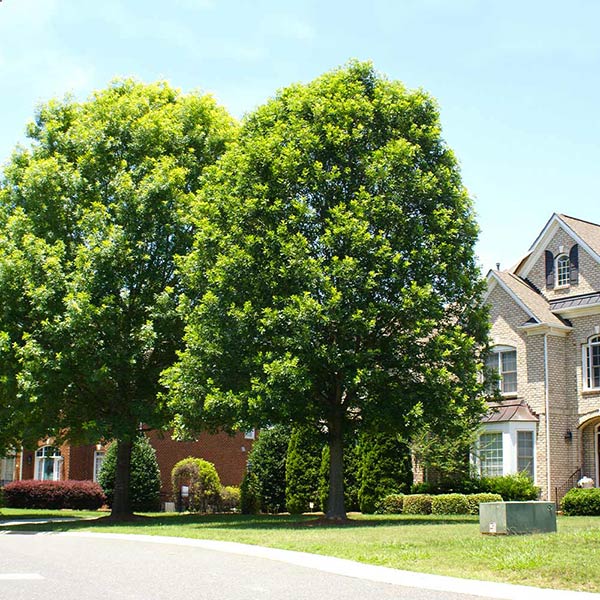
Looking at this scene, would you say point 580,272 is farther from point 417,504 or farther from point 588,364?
point 417,504

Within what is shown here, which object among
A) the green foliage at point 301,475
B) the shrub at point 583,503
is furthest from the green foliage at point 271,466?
the shrub at point 583,503

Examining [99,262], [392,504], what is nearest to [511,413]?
[392,504]

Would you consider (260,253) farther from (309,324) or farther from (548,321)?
(548,321)

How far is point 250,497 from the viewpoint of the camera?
35.8 m

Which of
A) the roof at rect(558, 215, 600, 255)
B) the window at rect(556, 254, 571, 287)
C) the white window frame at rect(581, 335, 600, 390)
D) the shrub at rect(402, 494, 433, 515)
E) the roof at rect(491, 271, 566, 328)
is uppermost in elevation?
the roof at rect(558, 215, 600, 255)

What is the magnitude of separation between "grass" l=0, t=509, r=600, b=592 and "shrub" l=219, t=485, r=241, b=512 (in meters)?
13.5

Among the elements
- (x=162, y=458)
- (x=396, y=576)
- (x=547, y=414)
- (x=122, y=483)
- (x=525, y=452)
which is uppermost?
(x=547, y=414)

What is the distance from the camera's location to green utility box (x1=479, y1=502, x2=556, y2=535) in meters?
17.8

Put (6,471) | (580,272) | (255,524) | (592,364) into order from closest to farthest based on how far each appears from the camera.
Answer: (255,524)
(592,364)
(580,272)
(6,471)

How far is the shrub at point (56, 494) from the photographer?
40.6m

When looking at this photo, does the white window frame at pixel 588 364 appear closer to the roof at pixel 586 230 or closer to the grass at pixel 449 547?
the roof at pixel 586 230

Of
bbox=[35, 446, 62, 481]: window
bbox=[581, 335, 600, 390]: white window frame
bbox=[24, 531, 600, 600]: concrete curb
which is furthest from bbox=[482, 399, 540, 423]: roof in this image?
bbox=[35, 446, 62, 481]: window

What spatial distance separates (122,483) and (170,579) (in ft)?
63.1

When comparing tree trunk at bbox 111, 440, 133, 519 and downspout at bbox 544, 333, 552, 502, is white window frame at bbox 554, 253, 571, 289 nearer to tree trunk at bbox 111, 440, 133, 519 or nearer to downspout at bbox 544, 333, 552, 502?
downspout at bbox 544, 333, 552, 502
